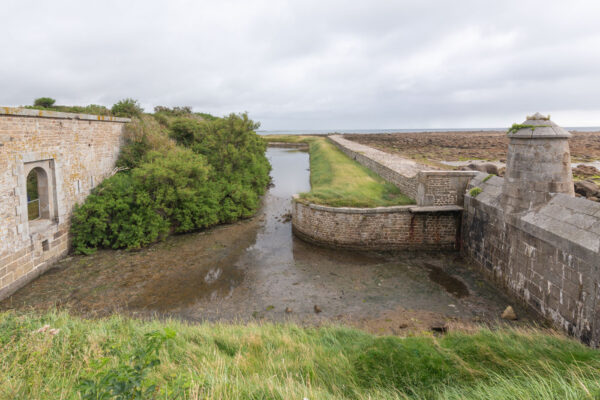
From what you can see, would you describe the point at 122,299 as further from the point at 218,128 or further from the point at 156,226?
the point at 218,128

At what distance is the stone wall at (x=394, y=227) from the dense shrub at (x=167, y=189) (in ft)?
20.0

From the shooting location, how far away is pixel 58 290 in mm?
9875

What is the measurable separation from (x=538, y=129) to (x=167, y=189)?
44.7 feet

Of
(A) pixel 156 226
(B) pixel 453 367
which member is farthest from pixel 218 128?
(B) pixel 453 367

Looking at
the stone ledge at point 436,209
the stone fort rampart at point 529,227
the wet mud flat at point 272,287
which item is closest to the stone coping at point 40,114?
the wet mud flat at point 272,287

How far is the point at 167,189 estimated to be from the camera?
14195 millimetres

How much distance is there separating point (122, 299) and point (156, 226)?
4621 millimetres

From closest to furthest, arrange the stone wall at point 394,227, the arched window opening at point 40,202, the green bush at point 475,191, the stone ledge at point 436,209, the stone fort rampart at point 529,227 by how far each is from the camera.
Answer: the stone fort rampart at point 529,227 < the arched window opening at point 40,202 < the green bush at point 475,191 < the stone ledge at point 436,209 < the stone wall at point 394,227

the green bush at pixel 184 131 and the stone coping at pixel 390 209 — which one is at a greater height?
the green bush at pixel 184 131

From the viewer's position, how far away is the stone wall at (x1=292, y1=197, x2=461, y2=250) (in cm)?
1293

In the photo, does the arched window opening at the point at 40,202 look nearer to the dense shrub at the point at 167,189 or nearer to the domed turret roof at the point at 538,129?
the dense shrub at the point at 167,189

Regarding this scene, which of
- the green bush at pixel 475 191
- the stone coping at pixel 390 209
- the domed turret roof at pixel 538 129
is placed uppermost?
the domed turret roof at pixel 538 129

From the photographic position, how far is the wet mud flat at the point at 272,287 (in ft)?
28.8

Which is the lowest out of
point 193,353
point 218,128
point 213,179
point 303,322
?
point 303,322
